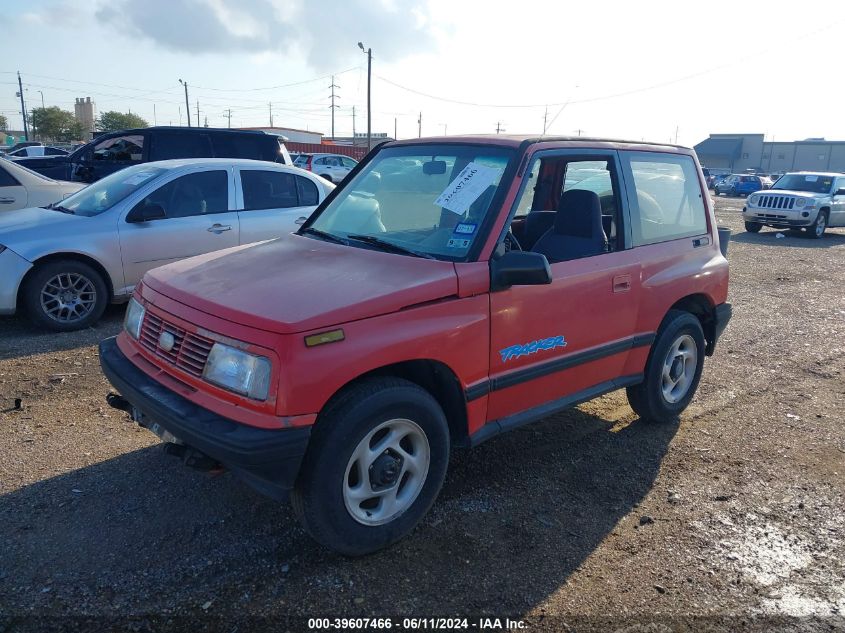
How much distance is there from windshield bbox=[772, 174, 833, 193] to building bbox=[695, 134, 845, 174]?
5668cm

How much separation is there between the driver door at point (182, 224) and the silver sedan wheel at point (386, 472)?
4458 mm

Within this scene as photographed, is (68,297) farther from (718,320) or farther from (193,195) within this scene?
(718,320)

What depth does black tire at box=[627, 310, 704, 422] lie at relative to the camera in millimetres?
4469

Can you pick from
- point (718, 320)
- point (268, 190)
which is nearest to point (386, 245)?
point (718, 320)

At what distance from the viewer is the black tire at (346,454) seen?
2746mm

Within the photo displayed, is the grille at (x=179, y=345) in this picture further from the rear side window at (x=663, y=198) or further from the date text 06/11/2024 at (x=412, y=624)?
the rear side window at (x=663, y=198)

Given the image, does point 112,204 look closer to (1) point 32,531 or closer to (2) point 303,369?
(1) point 32,531

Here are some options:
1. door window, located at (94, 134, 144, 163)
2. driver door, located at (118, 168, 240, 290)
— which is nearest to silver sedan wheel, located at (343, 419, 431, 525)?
driver door, located at (118, 168, 240, 290)

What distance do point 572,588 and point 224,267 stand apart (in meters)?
2.37

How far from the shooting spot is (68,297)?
20.5 feet

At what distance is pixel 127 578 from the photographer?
285 centimetres

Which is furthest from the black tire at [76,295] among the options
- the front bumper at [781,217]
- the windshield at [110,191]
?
the front bumper at [781,217]

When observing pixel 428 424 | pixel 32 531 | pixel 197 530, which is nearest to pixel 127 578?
pixel 197 530

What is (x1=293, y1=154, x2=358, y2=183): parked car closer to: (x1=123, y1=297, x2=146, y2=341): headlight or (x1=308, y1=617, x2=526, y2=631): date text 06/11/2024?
(x1=123, y1=297, x2=146, y2=341): headlight
